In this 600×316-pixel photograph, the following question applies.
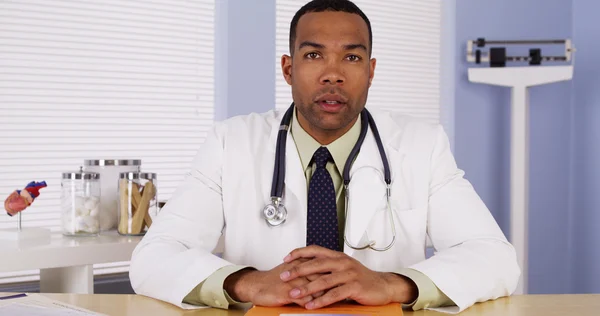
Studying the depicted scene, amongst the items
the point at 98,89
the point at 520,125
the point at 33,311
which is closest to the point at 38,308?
the point at 33,311

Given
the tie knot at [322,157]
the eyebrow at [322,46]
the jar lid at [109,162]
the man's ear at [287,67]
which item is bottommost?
the jar lid at [109,162]

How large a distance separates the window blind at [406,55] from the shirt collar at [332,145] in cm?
236

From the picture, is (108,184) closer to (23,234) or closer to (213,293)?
(23,234)

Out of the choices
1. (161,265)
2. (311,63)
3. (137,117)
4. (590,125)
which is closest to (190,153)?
(137,117)

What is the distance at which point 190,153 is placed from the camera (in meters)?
3.50

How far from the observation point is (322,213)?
166cm

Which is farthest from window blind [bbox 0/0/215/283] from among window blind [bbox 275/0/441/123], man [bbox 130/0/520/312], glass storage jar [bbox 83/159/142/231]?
man [bbox 130/0/520/312]

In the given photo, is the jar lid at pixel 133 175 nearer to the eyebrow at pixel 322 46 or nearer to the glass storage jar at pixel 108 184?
the glass storage jar at pixel 108 184

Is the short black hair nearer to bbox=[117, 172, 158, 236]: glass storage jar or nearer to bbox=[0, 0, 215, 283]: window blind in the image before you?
bbox=[117, 172, 158, 236]: glass storage jar

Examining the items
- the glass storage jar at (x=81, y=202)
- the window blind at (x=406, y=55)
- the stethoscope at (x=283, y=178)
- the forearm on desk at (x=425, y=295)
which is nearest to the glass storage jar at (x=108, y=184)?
the glass storage jar at (x=81, y=202)

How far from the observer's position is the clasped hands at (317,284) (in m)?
1.23

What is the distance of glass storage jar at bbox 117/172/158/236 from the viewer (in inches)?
89.6

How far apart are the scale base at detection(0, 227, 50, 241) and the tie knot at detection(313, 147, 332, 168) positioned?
97 centimetres

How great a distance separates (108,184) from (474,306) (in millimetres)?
1430
